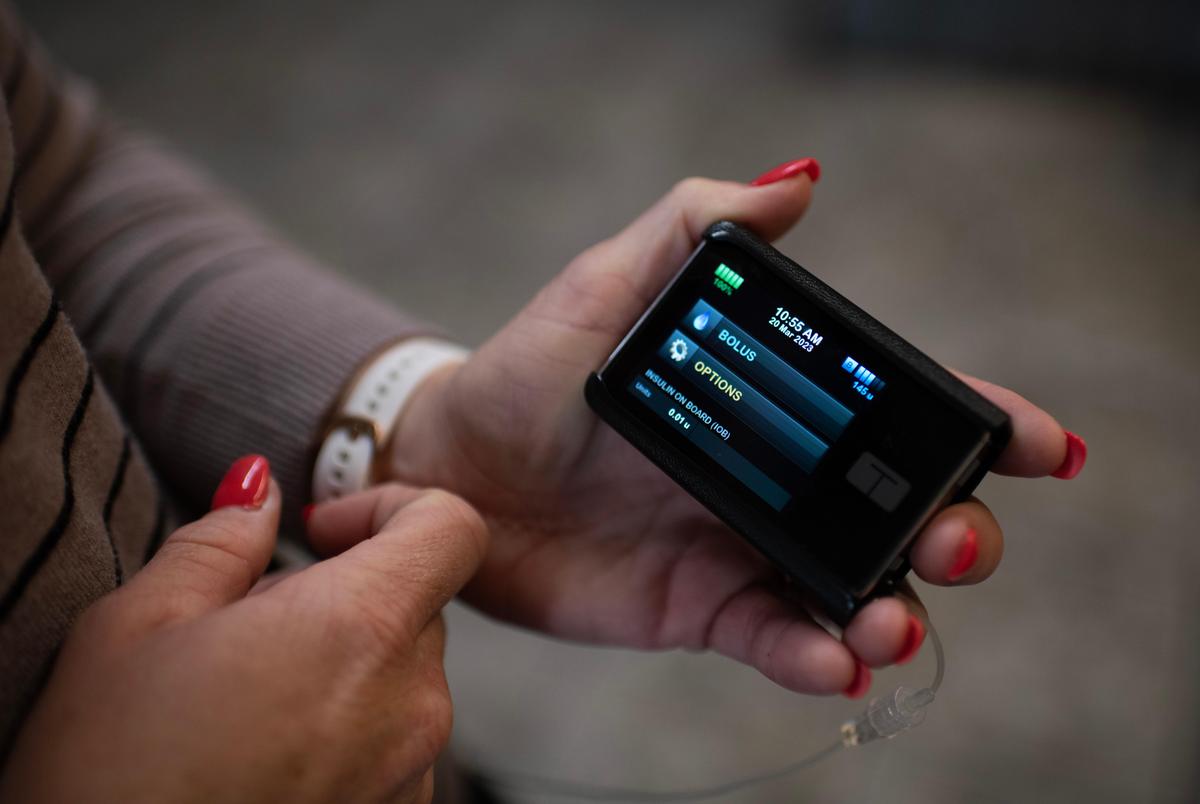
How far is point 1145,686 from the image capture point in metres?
1.16

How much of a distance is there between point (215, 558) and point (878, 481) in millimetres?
413

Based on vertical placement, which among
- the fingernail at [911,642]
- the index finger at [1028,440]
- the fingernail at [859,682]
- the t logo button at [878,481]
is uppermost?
the index finger at [1028,440]

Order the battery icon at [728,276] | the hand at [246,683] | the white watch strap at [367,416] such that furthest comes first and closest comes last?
the white watch strap at [367,416]
the battery icon at [728,276]
the hand at [246,683]

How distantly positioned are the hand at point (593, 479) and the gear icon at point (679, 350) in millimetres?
73

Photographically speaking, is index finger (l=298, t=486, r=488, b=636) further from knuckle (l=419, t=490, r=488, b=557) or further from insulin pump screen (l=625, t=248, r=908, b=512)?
insulin pump screen (l=625, t=248, r=908, b=512)

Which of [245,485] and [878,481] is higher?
[878,481]

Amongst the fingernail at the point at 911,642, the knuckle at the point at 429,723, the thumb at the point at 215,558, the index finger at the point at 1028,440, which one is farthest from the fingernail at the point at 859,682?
the thumb at the point at 215,558

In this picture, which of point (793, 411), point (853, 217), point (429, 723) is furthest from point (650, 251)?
point (853, 217)

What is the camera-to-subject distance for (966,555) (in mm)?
560

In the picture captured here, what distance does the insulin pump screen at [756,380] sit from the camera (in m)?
0.61

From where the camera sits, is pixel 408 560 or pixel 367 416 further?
pixel 367 416

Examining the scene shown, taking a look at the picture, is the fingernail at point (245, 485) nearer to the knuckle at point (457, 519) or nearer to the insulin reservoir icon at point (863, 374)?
the knuckle at point (457, 519)

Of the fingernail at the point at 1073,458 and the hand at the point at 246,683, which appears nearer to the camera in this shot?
the hand at the point at 246,683

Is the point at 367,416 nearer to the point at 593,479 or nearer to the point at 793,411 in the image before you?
the point at 593,479
